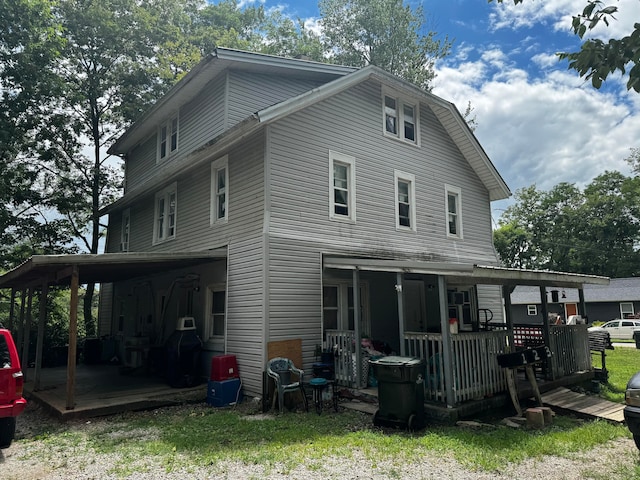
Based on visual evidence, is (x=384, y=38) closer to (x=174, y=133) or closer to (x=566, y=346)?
(x=174, y=133)

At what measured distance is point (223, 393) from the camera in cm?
876

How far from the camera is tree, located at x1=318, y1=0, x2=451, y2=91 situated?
82.3 feet

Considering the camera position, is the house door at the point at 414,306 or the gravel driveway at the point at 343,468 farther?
the house door at the point at 414,306

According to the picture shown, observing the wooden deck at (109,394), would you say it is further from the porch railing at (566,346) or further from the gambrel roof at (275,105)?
the porch railing at (566,346)

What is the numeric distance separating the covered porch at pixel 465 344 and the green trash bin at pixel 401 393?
61cm

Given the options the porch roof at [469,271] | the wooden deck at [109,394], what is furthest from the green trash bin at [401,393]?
the wooden deck at [109,394]

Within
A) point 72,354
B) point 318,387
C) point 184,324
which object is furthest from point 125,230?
point 318,387

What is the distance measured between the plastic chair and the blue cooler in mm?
996

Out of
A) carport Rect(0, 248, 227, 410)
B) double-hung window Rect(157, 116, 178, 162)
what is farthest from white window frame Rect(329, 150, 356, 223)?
double-hung window Rect(157, 116, 178, 162)

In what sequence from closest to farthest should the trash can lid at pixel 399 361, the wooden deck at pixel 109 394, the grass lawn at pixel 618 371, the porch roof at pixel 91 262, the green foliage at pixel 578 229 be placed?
the trash can lid at pixel 399 361
the porch roof at pixel 91 262
the wooden deck at pixel 109 394
the grass lawn at pixel 618 371
the green foliage at pixel 578 229

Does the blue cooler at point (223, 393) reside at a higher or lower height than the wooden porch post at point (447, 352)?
lower

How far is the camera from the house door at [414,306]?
12.4 metres

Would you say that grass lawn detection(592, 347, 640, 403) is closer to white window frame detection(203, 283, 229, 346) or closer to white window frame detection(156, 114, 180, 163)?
white window frame detection(203, 283, 229, 346)

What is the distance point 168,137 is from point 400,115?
7.42 m
